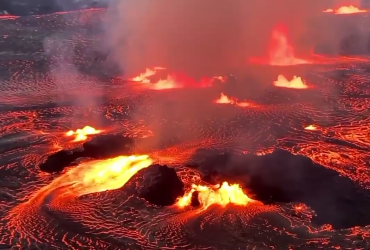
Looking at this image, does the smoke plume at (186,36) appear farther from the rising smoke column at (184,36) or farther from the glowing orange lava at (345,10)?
the glowing orange lava at (345,10)

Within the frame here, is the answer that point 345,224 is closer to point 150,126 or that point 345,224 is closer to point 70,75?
point 150,126

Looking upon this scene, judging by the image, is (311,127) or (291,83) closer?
(311,127)

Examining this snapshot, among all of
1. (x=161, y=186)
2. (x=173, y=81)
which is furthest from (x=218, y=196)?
(x=173, y=81)

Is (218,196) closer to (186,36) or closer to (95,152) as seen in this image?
(95,152)

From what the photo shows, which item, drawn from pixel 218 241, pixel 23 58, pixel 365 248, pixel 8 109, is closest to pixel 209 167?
pixel 218 241

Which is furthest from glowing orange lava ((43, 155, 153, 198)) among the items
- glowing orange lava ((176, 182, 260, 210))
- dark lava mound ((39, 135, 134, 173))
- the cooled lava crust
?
glowing orange lava ((176, 182, 260, 210))
